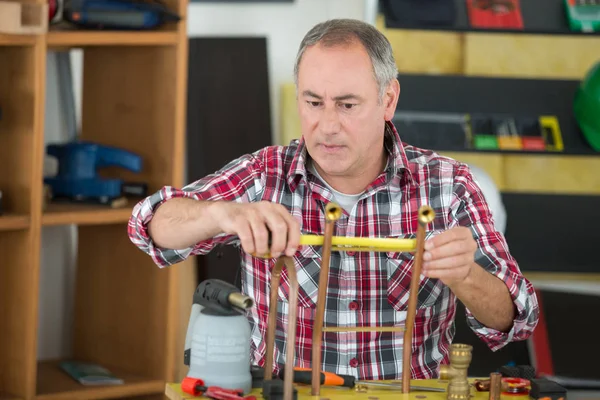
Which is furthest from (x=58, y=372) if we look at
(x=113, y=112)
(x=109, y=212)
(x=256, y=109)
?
(x=256, y=109)

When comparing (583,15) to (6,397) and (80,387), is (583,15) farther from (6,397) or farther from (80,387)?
(6,397)

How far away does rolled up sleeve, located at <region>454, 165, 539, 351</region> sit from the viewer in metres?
1.86

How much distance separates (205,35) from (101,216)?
1.11 m

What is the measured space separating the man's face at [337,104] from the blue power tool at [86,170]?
3.30 ft

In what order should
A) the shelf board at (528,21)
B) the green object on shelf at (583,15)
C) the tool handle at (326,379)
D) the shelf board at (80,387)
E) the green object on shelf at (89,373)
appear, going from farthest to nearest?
the green object on shelf at (583,15), the shelf board at (528,21), the green object on shelf at (89,373), the shelf board at (80,387), the tool handle at (326,379)

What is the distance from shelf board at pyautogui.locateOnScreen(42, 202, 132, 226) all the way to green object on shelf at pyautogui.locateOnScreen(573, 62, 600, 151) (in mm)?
1895

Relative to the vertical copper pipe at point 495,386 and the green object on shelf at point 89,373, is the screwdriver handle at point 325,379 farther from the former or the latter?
the green object on shelf at point 89,373

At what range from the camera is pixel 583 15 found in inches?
157

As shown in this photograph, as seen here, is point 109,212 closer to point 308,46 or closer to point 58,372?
point 58,372

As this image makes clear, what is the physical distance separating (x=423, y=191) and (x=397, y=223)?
91mm

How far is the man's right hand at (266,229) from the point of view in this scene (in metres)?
1.50

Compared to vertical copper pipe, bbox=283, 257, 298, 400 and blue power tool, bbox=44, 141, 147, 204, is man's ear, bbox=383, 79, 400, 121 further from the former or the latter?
blue power tool, bbox=44, 141, 147, 204

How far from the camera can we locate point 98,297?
3.04 m

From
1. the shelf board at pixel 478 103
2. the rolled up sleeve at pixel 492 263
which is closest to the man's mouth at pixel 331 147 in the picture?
the rolled up sleeve at pixel 492 263
